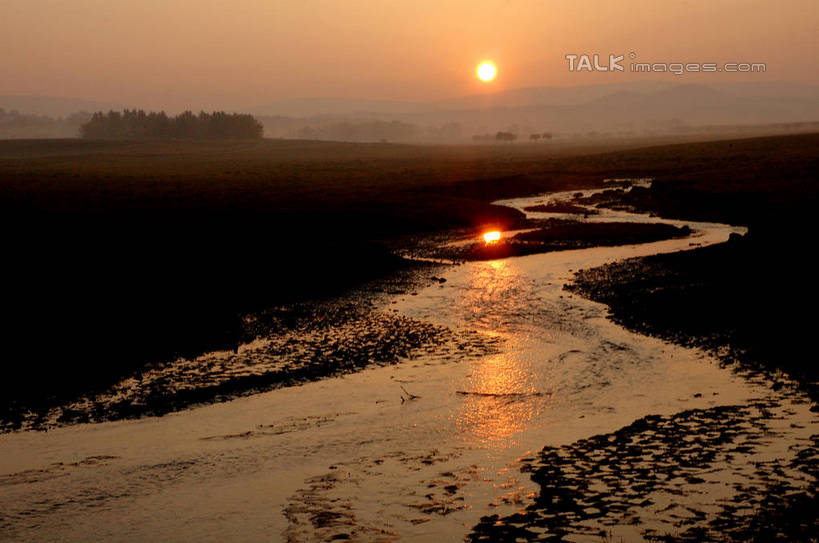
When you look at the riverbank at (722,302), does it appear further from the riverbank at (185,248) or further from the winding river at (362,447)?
the riverbank at (185,248)

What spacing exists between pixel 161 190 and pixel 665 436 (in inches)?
2294

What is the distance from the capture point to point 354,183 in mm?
77500

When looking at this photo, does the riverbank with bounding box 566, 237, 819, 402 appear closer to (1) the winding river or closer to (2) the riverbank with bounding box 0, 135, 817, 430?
(1) the winding river

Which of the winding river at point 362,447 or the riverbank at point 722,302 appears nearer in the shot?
the winding river at point 362,447

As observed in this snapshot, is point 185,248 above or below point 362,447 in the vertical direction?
above

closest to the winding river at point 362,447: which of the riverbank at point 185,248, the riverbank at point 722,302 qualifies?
the riverbank at point 722,302

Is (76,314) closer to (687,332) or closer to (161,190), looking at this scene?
(687,332)

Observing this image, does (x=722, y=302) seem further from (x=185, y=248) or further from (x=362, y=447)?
(x=185, y=248)

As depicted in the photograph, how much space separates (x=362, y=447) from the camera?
15.1 m

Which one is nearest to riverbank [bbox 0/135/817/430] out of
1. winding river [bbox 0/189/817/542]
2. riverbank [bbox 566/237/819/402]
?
winding river [bbox 0/189/817/542]

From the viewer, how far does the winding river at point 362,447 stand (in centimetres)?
1202

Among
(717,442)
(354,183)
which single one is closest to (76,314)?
(717,442)

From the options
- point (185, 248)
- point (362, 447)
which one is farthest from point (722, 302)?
point (185, 248)

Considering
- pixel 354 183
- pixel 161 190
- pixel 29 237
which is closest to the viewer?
pixel 29 237
